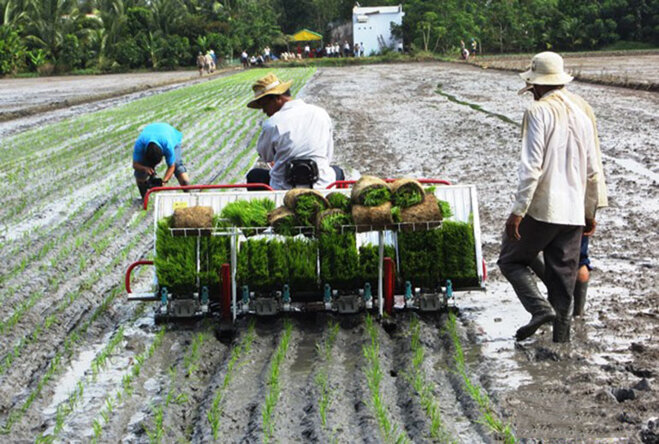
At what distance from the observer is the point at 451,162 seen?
44.7 feet

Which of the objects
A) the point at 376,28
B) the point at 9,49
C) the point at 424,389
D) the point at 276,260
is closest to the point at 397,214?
the point at 276,260

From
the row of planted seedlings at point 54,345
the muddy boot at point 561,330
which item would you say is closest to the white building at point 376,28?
the row of planted seedlings at point 54,345

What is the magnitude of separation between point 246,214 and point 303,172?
963 mm

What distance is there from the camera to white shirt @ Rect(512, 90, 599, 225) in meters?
5.18

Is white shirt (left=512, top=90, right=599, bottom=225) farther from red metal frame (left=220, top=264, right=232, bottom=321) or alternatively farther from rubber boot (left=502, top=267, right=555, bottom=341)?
red metal frame (left=220, top=264, right=232, bottom=321)

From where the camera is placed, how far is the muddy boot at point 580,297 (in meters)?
5.95

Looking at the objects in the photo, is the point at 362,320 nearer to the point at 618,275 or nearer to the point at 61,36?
the point at 618,275

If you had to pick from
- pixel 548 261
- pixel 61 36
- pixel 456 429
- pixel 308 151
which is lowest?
pixel 456 429

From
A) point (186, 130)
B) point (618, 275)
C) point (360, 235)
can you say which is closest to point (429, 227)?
point (360, 235)

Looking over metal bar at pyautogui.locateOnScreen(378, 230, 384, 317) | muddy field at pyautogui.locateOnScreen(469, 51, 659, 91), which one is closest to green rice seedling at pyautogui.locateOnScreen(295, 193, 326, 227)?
metal bar at pyautogui.locateOnScreen(378, 230, 384, 317)

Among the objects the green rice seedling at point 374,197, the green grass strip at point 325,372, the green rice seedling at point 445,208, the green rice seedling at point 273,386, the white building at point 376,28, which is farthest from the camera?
the white building at point 376,28

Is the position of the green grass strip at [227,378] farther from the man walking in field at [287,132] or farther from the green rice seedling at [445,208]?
the green rice seedling at [445,208]

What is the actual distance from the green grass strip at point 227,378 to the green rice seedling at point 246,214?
736 millimetres

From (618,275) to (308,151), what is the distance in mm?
2803
